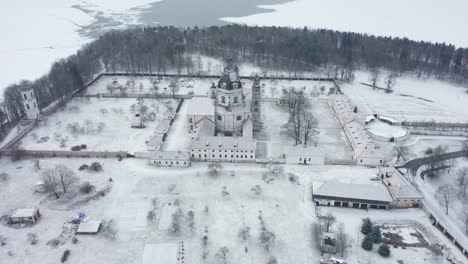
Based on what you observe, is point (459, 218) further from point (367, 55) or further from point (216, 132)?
point (367, 55)

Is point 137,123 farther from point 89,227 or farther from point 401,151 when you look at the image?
point 401,151

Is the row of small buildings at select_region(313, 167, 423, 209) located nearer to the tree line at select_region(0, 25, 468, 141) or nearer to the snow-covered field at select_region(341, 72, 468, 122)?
the snow-covered field at select_region(341, 72, 468, 122)

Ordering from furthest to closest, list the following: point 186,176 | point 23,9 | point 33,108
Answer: point 23,9, point 33,108, point 186,176

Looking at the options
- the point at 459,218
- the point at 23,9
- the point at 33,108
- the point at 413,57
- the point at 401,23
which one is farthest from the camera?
the point at 23,9

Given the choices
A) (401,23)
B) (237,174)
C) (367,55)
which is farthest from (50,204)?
(401,23)

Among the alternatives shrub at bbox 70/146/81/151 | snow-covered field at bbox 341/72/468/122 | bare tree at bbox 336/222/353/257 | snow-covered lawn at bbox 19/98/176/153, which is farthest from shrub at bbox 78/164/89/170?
snow-covered field at bbox 341/72/468/122

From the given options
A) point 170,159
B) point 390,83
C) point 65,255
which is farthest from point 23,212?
point 390,83

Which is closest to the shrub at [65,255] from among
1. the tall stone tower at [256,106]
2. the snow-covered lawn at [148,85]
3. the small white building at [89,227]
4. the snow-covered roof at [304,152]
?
the small white building at [89,227]
